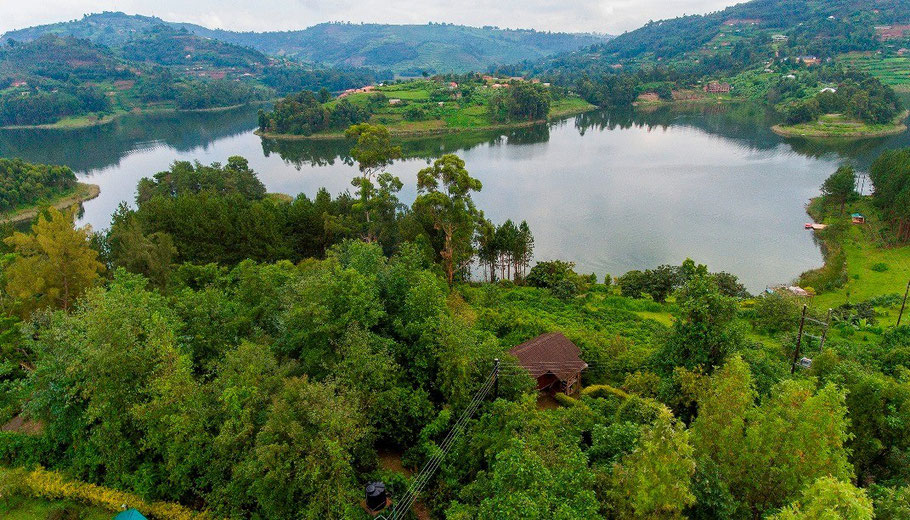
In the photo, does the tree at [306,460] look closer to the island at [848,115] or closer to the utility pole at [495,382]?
the utility pole at [495,382]

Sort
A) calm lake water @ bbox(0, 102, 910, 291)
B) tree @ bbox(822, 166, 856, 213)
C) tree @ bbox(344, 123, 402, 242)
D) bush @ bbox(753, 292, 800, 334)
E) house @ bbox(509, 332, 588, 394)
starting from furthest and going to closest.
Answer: tree @ bbox(822, 166, 856, 213)
calm lake water @ bbox(0, 102, 910, 291)
tree @ bbox(344, 123, 402, 242)
bush @ bbox(753, 292, 800, 334)
house @ bbox(509, 332, 588, 394)

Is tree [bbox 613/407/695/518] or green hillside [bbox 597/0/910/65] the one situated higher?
green hillside [bbox 597/0/910/65]

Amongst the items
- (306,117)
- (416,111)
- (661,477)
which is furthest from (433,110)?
(661,477)

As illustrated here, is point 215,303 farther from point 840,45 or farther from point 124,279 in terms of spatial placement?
point 840,45

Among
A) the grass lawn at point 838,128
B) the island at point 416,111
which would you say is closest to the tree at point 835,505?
the island at point 416,111

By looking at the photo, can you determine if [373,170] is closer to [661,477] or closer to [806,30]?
[661,477]

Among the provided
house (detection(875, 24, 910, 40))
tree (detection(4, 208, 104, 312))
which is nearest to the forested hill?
house (detection(875, 24, 910, 40))

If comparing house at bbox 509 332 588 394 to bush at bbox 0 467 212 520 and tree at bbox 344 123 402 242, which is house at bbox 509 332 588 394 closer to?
bush at bbox 0 467 212 520
